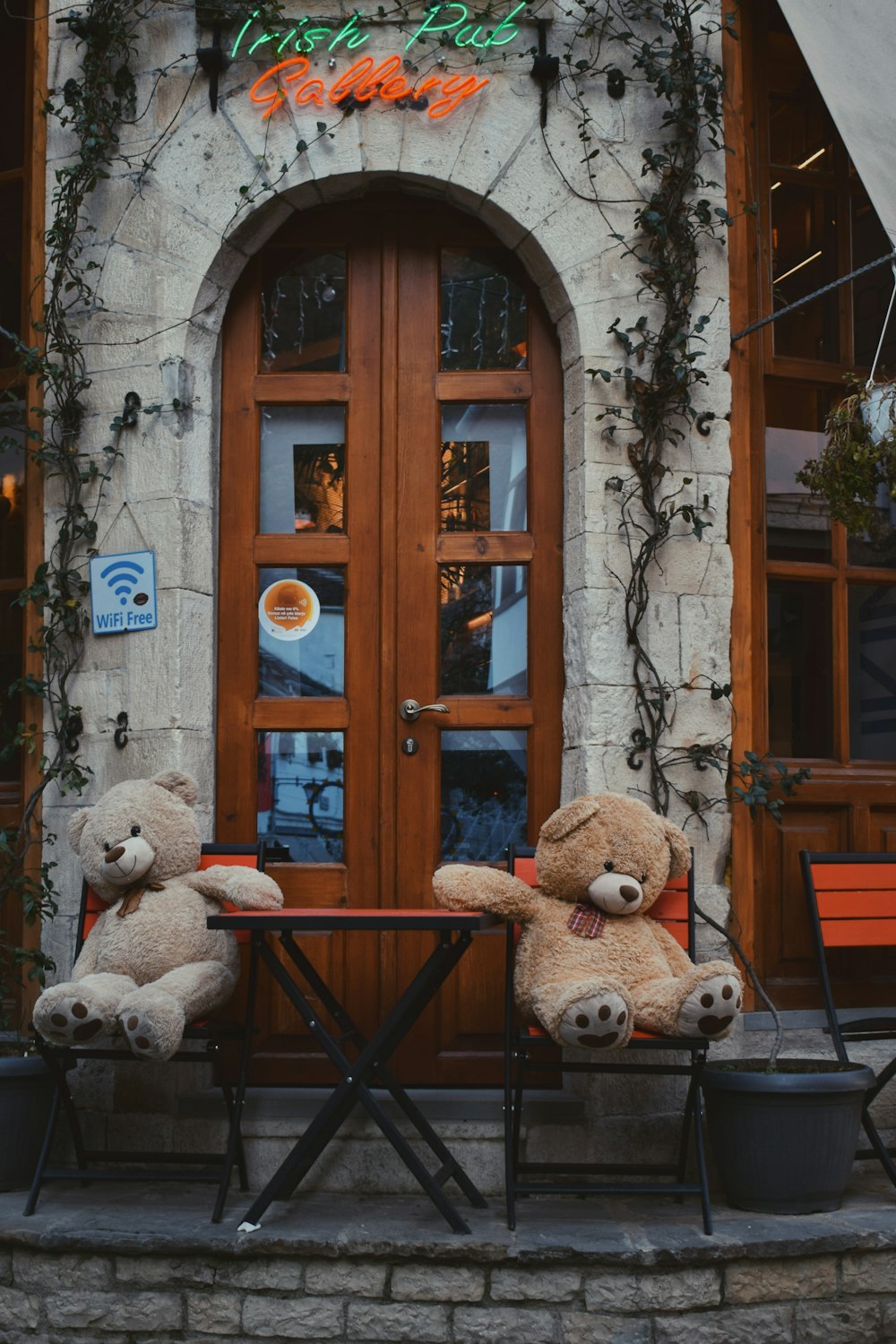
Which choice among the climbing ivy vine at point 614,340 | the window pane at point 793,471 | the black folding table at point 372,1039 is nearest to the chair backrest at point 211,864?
the climbing ivy vine at point 614,340

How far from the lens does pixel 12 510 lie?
526 centimetres

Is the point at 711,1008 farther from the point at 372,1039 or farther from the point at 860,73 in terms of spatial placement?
the point at 860,73

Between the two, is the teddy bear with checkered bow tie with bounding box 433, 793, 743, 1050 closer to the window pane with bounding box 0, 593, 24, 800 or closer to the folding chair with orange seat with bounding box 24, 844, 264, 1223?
the folding chair with orange seat with bounding box 24, 844, 264, 1223

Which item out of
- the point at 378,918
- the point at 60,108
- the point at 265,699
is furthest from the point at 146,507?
the point at 378,918

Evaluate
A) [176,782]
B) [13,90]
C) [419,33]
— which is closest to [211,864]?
[176,782]

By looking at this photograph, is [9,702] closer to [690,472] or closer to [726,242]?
[690,472]

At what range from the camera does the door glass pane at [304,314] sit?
495 centimetres

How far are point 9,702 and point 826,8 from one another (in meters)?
3.68

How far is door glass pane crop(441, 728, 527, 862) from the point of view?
15.6ft

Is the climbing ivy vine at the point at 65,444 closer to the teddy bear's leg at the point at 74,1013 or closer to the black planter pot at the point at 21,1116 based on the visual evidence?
the black planter pot at the point at 21,1116

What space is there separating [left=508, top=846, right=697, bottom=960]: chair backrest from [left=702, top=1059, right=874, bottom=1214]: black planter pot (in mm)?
462

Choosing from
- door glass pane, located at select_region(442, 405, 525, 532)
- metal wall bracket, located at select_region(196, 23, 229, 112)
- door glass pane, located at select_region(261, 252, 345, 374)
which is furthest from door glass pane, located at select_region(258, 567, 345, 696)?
metal wall bracket, located at select_region(196, 23, 229, 112)

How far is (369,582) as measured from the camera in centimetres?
482

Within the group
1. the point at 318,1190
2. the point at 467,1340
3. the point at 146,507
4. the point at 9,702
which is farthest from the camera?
the point at 9,702
